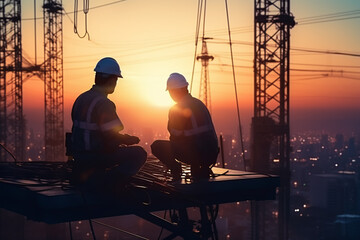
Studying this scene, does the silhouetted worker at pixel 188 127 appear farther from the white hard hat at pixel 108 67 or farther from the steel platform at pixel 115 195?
the white hard hat at pixel 108 67

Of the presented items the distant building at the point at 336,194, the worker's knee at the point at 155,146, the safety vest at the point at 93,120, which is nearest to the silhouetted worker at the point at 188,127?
the worker's knee at the point at 155,146

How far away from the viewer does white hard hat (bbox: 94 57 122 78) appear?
23.5 ft

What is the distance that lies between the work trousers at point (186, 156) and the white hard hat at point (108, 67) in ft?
5.72

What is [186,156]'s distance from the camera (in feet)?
27.7

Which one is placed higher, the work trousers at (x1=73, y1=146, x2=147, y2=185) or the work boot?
the work trousers at (x1=73, y1=146, x2=147, y2=185)

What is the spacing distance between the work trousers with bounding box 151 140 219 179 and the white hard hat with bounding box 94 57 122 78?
174cm

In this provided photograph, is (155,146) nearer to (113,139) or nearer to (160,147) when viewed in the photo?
(160,147)

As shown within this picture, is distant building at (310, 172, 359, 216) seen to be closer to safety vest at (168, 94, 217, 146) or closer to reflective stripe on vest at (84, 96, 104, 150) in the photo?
safety vest at (168, 94, 217, 146)

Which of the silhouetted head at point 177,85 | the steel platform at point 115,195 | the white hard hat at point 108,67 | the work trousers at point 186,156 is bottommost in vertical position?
the steel platform at point 115,195

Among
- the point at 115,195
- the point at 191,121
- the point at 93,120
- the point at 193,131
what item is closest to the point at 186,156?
the point at 193,131

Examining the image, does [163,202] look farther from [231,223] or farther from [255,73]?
[231,223]

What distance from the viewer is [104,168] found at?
7.25 m

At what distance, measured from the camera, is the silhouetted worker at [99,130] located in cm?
700

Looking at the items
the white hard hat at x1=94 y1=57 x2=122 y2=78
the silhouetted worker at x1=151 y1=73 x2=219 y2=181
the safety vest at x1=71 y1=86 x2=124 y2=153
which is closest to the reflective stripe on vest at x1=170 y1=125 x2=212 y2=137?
the silhouetted worker at x1=151 y1=73 x2=219 y2=181
